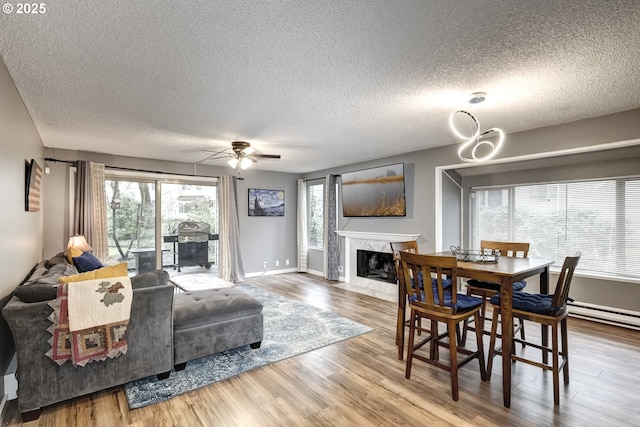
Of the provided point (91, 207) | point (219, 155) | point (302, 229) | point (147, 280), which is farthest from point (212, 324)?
point (302, 229)

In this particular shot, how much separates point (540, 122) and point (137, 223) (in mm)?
6307

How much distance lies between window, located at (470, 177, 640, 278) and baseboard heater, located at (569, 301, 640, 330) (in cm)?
49

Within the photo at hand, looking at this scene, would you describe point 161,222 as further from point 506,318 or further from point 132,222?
point 506,318


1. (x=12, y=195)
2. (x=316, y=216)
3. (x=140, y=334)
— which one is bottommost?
(x=140, y=334)

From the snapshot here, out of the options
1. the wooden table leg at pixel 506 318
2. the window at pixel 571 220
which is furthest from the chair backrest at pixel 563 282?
the window at pixel 571 220

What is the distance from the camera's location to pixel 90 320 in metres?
2.14

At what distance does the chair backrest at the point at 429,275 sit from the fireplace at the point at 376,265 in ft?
8.79

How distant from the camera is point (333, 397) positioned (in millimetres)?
2311

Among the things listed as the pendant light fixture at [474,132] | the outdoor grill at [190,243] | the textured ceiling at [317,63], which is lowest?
the outdoor grill at [190,243]

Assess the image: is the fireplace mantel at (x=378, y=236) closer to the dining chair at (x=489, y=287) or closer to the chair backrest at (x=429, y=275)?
the dining chair at (x=489, y=287)

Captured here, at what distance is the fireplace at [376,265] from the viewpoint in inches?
211

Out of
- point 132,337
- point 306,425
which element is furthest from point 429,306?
point 132,337

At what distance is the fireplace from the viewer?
211 inches

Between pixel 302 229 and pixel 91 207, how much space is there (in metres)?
4.10
